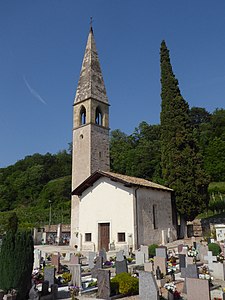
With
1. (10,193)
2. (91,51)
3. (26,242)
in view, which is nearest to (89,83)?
(91,51)

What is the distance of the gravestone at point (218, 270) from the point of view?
11250 mm

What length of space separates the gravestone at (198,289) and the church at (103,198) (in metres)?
11.1

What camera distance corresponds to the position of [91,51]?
3253 cm

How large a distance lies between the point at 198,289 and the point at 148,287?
132 centimetres

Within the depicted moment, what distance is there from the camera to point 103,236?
75.3ft

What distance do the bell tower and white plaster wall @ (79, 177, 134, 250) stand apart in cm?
218

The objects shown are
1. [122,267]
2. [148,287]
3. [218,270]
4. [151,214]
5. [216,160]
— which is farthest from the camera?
[216,160]

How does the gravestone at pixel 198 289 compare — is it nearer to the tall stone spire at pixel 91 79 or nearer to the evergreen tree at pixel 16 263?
the evergreen tree at pixel 16 263

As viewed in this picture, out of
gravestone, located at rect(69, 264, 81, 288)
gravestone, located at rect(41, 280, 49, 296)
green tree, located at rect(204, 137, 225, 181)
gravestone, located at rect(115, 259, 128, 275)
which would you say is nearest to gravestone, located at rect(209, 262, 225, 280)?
gravestone, located at rect(115, 259, 128, 275)

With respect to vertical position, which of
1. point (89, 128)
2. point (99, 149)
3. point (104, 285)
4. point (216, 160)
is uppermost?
point (216, 160)

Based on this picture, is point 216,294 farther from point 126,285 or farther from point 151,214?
point 151,214

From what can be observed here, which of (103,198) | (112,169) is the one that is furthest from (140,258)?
(112,169)

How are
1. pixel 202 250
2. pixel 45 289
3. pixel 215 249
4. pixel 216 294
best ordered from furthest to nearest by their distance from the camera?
pixel 215 249 < pixel 202 250 < pixel 45 289 < pixel 216 294

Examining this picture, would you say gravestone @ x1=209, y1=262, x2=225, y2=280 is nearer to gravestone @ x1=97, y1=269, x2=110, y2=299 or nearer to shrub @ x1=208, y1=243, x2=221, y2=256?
shrub @ x1=208, y1=243, x2=221, y2=256
